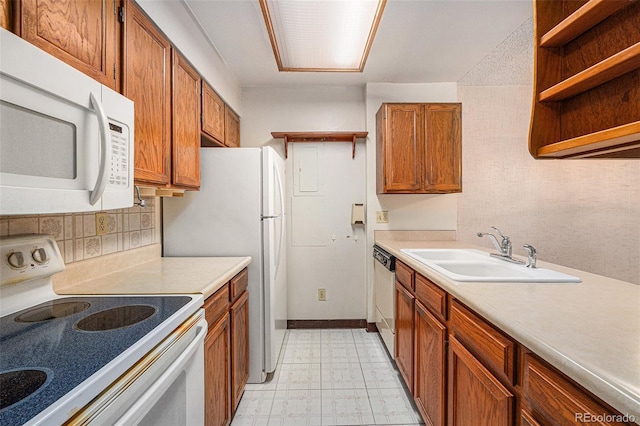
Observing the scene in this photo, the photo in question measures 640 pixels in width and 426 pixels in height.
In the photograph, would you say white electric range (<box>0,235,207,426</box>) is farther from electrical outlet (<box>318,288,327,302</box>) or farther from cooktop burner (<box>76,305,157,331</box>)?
electrical outlet (<box>318,288,327,302</box>)

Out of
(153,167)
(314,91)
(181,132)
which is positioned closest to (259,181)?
(181,132)

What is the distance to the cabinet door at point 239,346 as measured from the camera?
1643 mm

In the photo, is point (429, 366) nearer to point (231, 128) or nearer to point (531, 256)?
point (531, 256)

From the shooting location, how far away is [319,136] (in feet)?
9.54

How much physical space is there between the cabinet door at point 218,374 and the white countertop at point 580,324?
1.07 meters

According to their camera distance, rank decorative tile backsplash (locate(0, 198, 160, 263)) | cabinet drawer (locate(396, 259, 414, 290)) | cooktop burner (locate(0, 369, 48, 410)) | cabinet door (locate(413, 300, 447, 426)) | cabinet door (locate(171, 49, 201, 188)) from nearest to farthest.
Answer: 1. cooktop burner (locate(0, 369, 48, 410))
2. decorative tile backsplash (locate(0, 198, 160, 263))
3. cabinet door (locate(413, 300, 447, 426))
4. cabinet door (locate(171, 49, 201, 188))
5. cabinet drawer (locate(396, 259, 414, 290))

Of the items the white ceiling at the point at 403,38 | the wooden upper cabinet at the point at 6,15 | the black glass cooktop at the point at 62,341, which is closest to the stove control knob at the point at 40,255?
Result: the black glass cooktop at the point at 62,341

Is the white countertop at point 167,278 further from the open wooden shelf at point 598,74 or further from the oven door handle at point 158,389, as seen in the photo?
the open wooden shelf at point 598,74

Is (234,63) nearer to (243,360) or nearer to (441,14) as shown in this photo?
(441,14)

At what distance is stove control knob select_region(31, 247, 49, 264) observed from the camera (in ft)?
3.44

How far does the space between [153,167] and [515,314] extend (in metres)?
1.58

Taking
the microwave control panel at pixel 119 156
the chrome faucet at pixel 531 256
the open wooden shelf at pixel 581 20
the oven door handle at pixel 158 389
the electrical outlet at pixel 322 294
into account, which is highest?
the open wooden shelf at pixel 581 20

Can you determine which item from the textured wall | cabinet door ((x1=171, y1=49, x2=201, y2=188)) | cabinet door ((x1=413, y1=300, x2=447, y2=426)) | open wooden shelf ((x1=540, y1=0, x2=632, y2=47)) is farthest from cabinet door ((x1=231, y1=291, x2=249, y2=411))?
the textured wall

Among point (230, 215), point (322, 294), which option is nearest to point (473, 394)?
point (230, 215)
